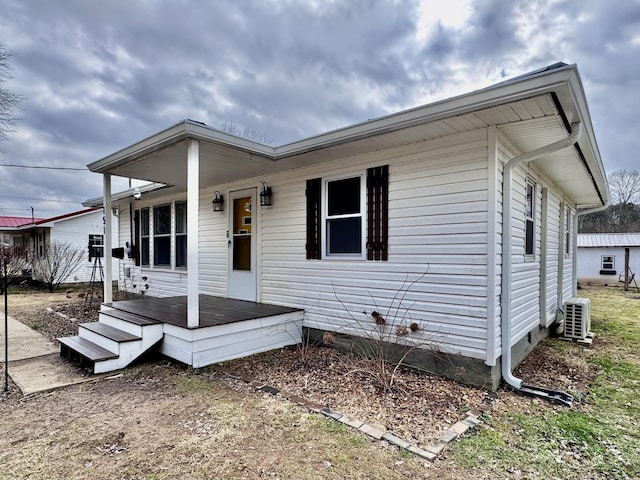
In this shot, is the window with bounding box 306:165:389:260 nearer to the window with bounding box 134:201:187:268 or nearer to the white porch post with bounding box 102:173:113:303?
the white porch post with bounding box 102:173:113:303

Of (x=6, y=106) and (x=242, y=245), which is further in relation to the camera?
(x=6, y=106)

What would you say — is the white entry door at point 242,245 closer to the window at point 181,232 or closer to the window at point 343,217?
the window at point 343,217

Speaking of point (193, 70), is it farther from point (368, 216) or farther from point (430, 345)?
point (430, 345)

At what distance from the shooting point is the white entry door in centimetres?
607

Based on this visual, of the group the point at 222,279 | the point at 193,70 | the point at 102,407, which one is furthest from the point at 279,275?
the point at 193,70

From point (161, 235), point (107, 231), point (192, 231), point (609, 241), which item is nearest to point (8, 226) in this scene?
point (161, 235)

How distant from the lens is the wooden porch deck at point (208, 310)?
4.51 metres

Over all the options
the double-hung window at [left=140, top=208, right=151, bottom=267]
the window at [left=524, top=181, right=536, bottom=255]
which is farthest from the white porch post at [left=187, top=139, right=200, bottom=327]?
the double-hung window at [left=140, top=208, right=151, bottom=267]

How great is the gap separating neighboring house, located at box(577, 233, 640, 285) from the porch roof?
13.4m

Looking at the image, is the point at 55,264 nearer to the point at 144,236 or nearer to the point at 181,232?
the point at 144,236

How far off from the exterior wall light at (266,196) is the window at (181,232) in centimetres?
290

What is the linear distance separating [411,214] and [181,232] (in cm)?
569

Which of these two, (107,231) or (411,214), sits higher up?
(411,214)

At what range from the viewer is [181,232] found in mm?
7891
